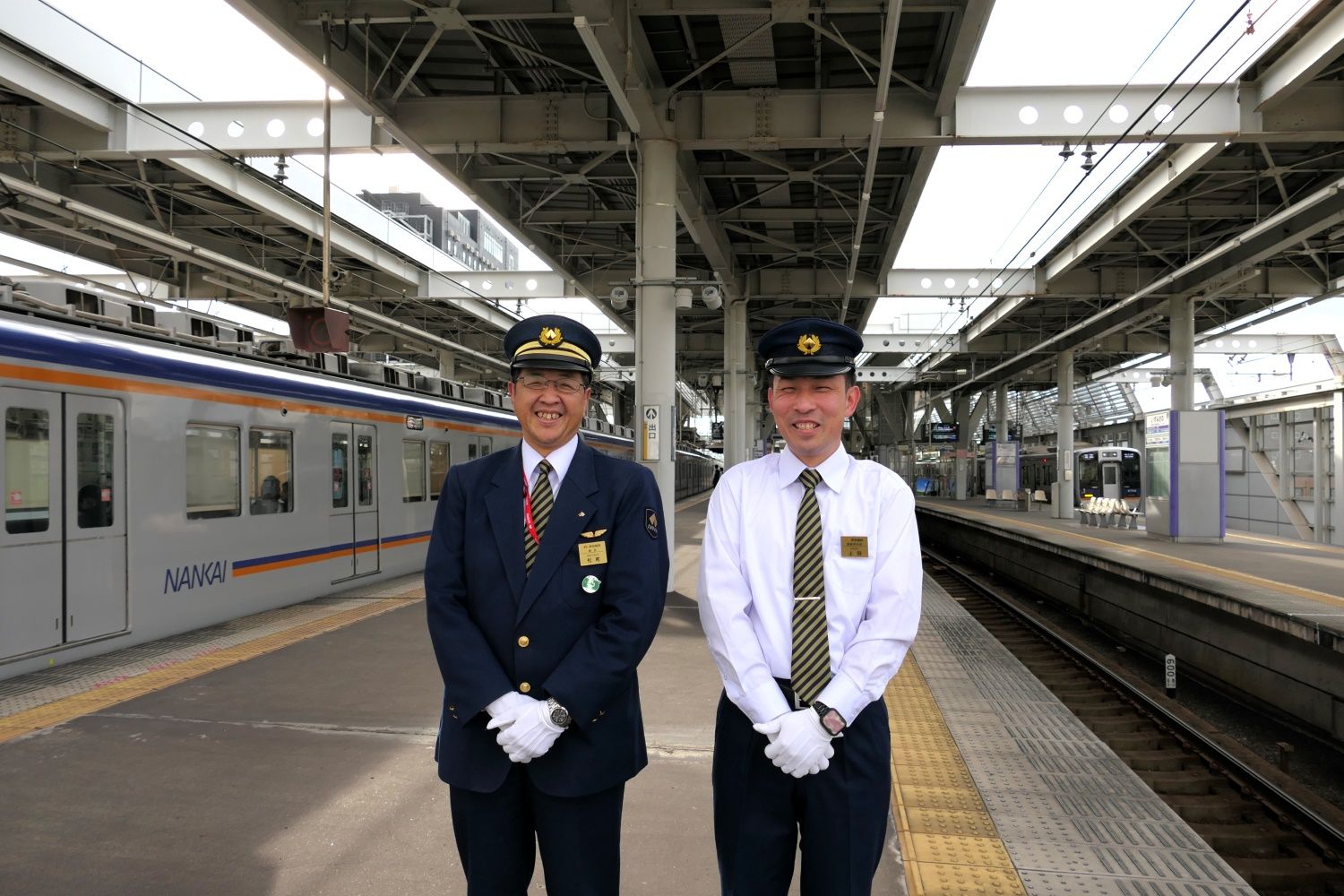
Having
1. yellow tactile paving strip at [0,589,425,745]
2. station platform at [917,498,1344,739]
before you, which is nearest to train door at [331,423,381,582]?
yellow tactile paving strip at [0,589,425,745]

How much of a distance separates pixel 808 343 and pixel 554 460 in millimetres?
830

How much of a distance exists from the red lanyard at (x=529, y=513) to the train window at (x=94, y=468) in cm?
613

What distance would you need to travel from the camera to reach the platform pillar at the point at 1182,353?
21.1 metres

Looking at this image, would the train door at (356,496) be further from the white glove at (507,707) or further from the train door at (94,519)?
the white glove at (507,707)

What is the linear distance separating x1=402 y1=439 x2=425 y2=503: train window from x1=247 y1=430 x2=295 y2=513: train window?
2667 mm

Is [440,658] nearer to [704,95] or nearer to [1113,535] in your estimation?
[704,95]

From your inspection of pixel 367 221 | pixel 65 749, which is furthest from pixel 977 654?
pixel 367 221

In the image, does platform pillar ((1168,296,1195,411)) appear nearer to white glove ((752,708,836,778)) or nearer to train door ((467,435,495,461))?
train door ((467,435,495,461))

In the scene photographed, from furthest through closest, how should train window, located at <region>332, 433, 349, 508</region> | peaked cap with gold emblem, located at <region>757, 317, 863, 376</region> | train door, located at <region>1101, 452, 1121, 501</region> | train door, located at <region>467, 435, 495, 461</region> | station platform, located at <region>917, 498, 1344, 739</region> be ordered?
train door, located at <region>1101, 452, 1121, 501</region> < train door, located at <region>467, 435, 495, 461</region> < train window, located at <region>332, 433, 349, 508</region> < station platform, located at <region>917, 498, 1344, 739</region> < peaked cap with gold emblem, located at <region>757, 317, 863, 376</region>

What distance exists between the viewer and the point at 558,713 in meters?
2.39

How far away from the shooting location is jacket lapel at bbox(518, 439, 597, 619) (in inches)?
97.0

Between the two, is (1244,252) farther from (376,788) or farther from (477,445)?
(376,788)

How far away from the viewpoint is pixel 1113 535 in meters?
19.6

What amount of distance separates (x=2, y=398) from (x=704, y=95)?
9069mm
